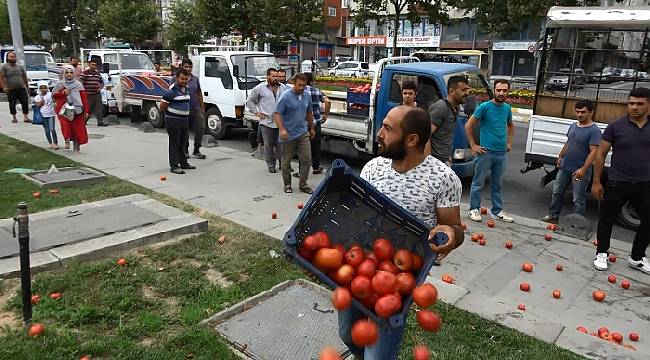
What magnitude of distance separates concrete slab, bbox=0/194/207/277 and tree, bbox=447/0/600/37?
65.7ft

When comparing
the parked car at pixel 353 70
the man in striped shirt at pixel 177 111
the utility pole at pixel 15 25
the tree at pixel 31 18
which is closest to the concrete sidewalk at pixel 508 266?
the man in striped shirt at pixel 177 111

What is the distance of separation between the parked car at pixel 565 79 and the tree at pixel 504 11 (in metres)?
15.0

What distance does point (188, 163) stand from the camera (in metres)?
9.59

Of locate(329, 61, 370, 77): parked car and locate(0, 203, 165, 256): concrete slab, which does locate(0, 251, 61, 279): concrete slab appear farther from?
locate(329, 61, 370, 77): parked car

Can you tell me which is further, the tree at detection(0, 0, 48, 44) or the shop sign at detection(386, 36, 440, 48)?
the shop sign at detection(386, 36, 440, 48)

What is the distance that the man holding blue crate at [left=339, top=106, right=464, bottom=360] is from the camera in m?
2.41

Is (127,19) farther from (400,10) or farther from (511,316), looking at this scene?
(511,316)

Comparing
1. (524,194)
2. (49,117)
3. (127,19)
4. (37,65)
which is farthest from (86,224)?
(127,19)

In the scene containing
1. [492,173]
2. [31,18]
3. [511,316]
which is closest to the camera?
[511,316]

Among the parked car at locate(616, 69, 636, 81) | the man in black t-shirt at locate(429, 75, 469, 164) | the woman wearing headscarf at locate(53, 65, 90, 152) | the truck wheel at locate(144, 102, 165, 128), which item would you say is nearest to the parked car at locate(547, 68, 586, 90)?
the parked car at locate(616, 69, 636, 81)

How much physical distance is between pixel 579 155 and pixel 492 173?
109 cm

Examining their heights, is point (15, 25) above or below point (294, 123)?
above

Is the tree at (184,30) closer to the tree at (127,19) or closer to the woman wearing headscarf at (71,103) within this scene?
the tree at (127,19)

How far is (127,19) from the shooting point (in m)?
38.2
